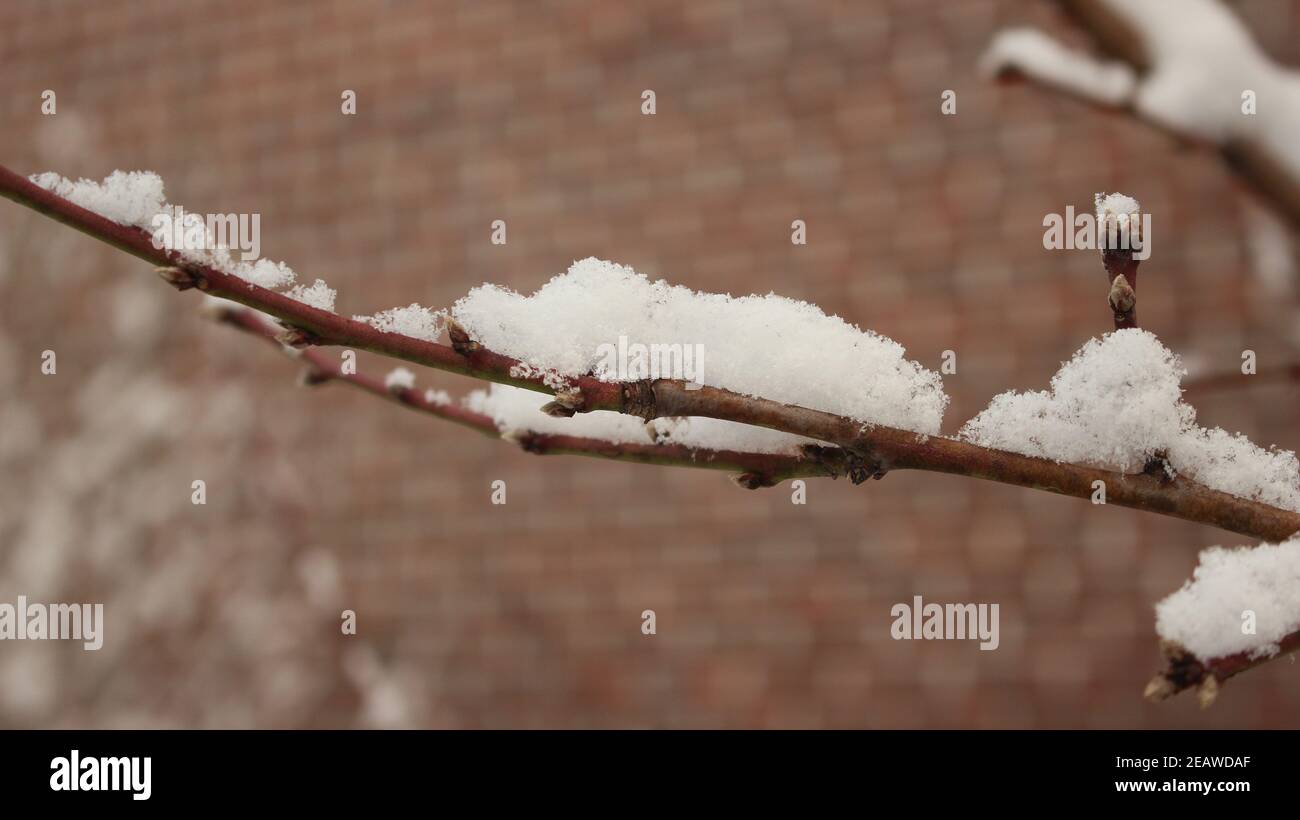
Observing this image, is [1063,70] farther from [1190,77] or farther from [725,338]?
[725,338]

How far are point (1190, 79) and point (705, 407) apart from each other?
1172mm

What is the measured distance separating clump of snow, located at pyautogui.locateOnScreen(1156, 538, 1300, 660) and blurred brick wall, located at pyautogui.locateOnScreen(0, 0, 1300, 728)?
2.16m

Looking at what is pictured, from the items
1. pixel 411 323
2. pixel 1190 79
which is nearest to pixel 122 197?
pixel 411 323

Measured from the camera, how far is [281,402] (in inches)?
148

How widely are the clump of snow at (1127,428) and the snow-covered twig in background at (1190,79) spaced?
82 cm

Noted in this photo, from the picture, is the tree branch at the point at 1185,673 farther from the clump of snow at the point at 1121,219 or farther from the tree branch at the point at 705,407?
the clump of snow at the point at 1121,219

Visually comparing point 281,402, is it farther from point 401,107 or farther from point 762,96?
point 762,96

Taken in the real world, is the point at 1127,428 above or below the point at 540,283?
below

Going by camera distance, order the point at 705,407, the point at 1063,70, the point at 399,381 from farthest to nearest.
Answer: the point at 1063,70, the point at 399,381, the point at 705,407

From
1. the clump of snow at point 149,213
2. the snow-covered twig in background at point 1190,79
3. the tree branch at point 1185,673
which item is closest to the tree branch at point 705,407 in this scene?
the clump of snow at point 149,213

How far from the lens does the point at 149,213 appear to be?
0.58 meters

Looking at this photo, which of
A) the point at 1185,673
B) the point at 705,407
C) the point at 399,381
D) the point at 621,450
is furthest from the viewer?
the point at 399,381
